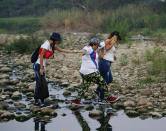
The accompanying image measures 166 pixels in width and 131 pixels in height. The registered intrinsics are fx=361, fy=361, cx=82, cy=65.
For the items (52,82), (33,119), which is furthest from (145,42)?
(33,119)

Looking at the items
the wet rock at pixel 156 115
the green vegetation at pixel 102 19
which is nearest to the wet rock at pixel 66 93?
the wet rock at pixel 156 115

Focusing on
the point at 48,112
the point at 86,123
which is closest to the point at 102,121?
the point at 86,123

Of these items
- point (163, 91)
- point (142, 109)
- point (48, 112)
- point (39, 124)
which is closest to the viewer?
point (39, 124)

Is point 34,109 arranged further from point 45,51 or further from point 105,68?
point 105,68

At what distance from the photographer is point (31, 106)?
7129 mm

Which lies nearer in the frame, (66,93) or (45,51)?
(45,51)

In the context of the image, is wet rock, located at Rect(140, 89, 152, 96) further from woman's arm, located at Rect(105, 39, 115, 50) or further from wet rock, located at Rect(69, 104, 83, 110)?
wet rock, located at Rect(69, 104, 83, 110)

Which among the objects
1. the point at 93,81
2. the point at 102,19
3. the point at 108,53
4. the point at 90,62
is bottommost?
the point at 93,81

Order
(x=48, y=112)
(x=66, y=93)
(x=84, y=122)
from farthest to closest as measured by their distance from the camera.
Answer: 1. (x=66, y=93)
2. (x=48, y=112)
3. (x=84, y=122)

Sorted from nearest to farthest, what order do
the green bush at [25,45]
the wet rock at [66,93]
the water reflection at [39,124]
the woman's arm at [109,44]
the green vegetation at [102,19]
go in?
the water reflection at [39,124]
the woman's arm at [109,44]
the wet rock at [66,93]
the green bush at [25,45]
the green vegetation at [102,19]

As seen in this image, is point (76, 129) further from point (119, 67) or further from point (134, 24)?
point (134, 24)

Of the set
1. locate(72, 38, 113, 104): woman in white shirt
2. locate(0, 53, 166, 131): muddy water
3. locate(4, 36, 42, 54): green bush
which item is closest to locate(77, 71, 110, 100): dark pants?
locate(72, 38, 113, 104): woman in white shirt

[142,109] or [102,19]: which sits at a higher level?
[102,19]

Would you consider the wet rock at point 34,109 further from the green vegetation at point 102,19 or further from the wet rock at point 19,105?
the green vegetation at point 102,19
